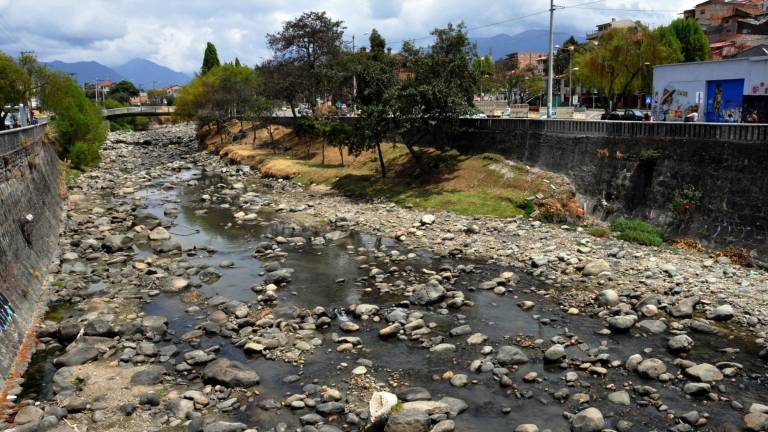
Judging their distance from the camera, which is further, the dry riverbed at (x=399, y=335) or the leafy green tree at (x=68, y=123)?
the leafy green tree at (x=68, y=123)

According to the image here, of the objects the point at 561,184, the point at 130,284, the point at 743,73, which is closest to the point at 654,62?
the point at 743,73

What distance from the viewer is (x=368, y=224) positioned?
36.0m

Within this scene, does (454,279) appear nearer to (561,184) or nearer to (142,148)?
(561,184)

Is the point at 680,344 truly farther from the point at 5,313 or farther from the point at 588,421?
the point at 5,313

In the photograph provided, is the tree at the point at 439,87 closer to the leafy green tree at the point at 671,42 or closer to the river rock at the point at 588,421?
the river rock at the point at 588,421

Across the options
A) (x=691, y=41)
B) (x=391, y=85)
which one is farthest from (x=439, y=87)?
(x=691, y=41)

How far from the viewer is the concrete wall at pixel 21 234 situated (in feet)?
61.4

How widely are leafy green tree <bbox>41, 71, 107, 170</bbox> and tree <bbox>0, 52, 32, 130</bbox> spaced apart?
176 inches

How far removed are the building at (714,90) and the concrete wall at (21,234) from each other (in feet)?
126

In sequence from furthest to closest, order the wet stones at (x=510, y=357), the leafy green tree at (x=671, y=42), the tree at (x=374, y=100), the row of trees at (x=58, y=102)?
the leafy green tree at (x=671, y=42) → the row of trees at (x=58, y=102) → the tree at (x=374, y=100) → the wet stones at (x=510, y=357)

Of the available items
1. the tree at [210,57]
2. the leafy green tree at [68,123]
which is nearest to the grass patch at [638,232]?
the leafy green tree at [68,123]

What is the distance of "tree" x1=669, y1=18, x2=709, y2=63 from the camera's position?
7306cm

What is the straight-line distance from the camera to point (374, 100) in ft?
142

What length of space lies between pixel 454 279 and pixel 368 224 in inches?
464
